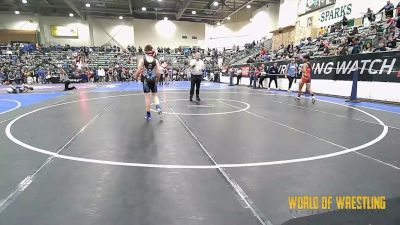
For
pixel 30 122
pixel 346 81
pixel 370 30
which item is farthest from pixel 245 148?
pixel 370 30

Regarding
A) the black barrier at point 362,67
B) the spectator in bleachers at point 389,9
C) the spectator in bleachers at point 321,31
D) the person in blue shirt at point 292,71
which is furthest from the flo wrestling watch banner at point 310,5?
the black barrier at point 362,67

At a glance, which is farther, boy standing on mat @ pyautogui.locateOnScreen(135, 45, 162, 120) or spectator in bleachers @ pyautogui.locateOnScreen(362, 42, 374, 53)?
spectator in bleachers @ pyautogui.locateOnScreen(362, 42, 374, 53)

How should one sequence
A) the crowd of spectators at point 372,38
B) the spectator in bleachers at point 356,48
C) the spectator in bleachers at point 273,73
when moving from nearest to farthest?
the crowd of spectators at point 372,38, the spectator in bleachers at point 356,48, the spectator in bleachers at point 273,73

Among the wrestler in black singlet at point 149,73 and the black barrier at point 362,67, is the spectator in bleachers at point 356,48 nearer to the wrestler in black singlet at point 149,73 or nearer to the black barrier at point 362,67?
the black barrier at point 362,67

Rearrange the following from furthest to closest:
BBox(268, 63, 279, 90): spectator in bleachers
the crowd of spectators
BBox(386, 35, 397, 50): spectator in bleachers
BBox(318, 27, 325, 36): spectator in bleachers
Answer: BBox(318, 27, 325, 36): spectator in bleachers
BBox(268, 63, 279, 90): spectator in bleachers
the crowd of spectators
BBox(386, 35, 397, 50): spectator in bleachers

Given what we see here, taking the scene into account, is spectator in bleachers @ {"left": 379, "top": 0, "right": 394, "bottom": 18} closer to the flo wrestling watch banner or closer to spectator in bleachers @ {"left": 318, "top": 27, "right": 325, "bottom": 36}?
spectator in bleachers @ {"left": 318, "top": 27, "right": 325, "bottom": 36}

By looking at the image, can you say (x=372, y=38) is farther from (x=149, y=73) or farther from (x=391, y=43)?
(x=149, y=73)

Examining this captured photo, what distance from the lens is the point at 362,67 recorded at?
11602 mm

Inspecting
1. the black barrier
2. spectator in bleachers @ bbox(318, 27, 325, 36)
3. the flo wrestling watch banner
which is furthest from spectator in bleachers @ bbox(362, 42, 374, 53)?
the flo wrestling watch banner

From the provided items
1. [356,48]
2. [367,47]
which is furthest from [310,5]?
[356,48]

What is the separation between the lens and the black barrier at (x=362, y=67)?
10.2 m

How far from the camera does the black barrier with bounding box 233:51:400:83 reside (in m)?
10.2

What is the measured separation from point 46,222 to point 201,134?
3.36m

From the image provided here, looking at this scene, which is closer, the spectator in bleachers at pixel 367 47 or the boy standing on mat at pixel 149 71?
the boy standing on mat at pixel 149 71
